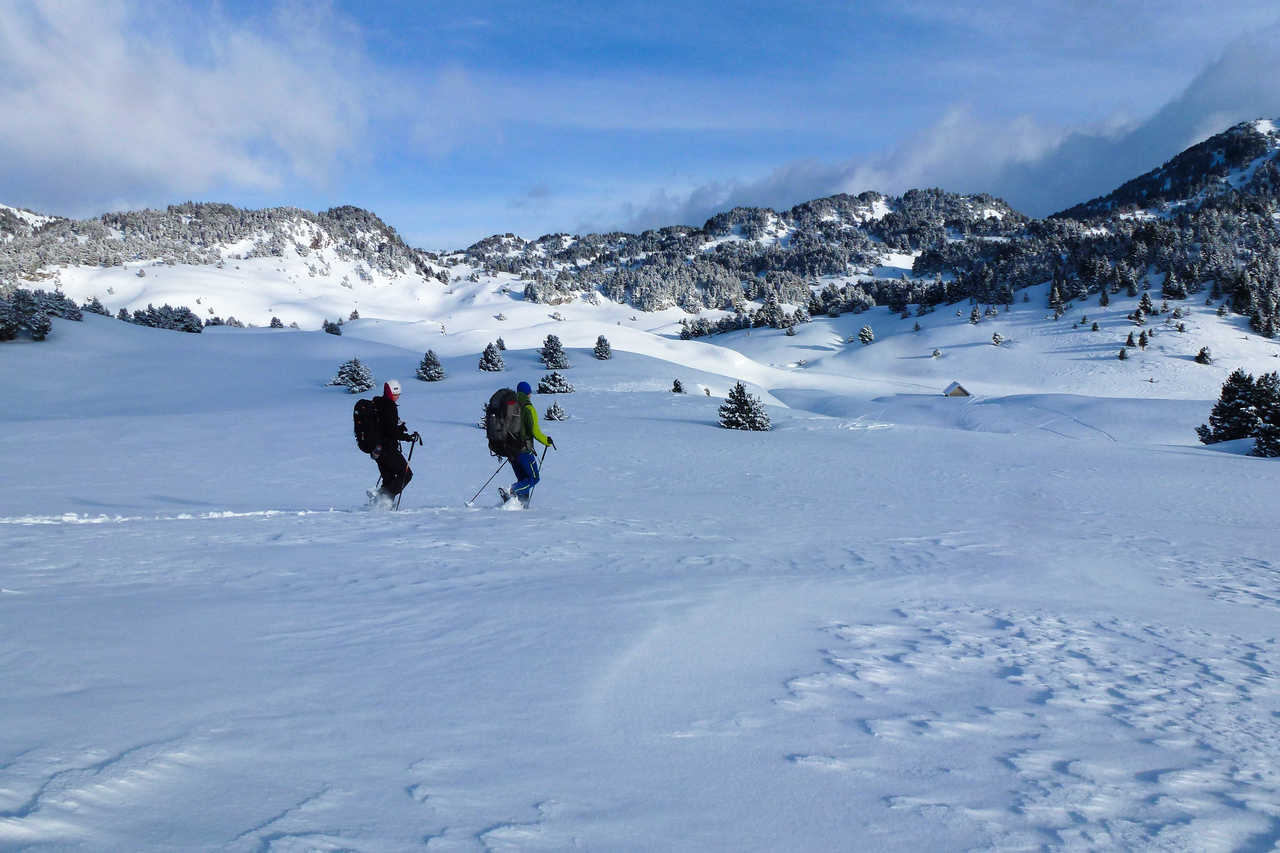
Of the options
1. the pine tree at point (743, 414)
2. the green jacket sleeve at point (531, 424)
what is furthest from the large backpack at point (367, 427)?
the pine tree at point (743, 414)

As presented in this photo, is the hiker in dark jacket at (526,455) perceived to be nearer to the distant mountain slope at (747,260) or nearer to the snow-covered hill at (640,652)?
the snow-covered hill at (640,652)

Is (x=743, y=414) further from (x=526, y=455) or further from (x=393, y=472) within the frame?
(x=393, y=472)

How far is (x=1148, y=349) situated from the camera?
50.6m

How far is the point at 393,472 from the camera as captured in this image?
32.8 feet

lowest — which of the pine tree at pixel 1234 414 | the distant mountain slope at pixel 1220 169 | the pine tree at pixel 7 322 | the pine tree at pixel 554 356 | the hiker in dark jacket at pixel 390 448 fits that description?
the pine tree at pixel 1234 414

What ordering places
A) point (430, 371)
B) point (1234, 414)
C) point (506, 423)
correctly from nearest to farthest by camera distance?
1. point (506, 423)
2. point (1234, 414)
3. point (430, 371)

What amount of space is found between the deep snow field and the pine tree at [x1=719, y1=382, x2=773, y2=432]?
10.6 metres

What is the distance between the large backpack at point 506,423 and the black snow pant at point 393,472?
4.88ft

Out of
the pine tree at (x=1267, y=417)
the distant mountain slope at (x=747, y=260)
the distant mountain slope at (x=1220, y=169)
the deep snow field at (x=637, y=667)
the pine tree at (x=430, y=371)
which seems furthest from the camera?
the distant mountain slope at (x=1220, y=169)

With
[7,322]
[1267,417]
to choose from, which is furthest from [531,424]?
[7,322]

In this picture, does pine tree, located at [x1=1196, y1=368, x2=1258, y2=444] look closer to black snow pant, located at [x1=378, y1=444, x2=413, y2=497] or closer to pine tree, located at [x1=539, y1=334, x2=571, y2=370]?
black snow pant, located at [x1=378, y1=444, x2=413, y2=497]

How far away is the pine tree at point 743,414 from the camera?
77.0 ft

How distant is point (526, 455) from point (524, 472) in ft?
0.88

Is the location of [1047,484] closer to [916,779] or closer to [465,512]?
[465,512]
